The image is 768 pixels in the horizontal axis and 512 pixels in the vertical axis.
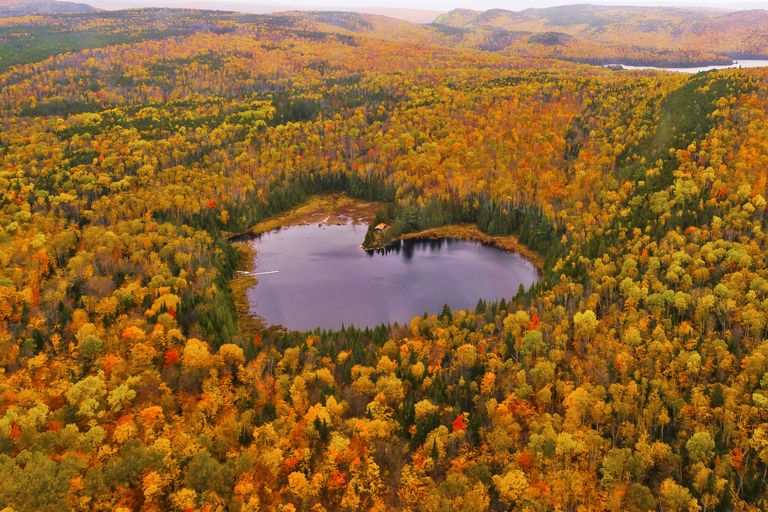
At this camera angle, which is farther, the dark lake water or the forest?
the dark lake water

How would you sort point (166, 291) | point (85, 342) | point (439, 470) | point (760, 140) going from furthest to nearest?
point (760, 140), point (166, 291), point (85, 342), point (439, 470)

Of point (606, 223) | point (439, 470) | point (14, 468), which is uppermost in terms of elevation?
point (606, 223)

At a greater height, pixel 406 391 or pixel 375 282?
pixel 375 282

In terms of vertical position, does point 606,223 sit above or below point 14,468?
above

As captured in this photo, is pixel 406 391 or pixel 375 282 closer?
pixel 406 391

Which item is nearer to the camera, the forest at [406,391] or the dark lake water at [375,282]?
the forest at [406,391]

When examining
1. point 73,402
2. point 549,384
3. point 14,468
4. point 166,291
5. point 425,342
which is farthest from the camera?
point 166,291

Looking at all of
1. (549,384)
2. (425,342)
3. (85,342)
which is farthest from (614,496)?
(85,342)

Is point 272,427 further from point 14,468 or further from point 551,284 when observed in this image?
point 551,284
